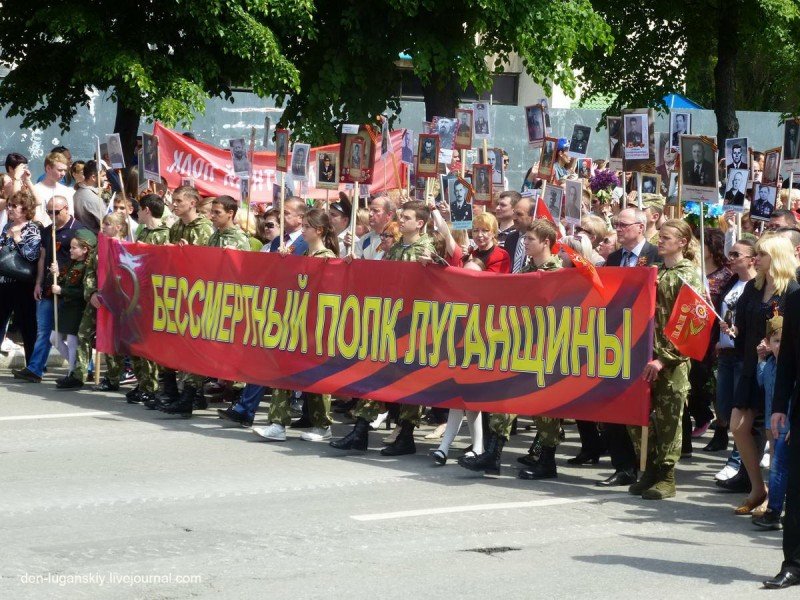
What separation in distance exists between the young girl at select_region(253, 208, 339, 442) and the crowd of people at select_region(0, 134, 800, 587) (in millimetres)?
12

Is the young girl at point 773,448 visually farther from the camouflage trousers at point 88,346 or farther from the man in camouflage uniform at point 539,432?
the camouflage trousers at point 88,346

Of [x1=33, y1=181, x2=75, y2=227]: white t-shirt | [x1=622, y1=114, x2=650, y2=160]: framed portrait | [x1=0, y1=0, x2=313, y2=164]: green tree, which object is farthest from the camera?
[x1=0, y1=0, x2=313, y2=164]: green tree

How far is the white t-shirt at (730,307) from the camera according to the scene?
34.2ft

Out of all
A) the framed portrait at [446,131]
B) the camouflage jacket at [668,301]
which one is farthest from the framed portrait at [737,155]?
the framed portrait at [446,131]

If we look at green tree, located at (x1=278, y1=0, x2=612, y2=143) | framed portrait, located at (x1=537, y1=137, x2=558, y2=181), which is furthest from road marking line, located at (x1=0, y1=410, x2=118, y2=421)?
green tree, located at (x1=278, y1=0, x2=612, y2=143)

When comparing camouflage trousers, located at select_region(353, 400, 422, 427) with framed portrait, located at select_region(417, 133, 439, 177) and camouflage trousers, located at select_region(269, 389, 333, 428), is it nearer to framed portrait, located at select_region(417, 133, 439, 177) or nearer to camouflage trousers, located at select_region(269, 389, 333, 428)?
camouflage trousers, located at select_region(269, 389, 333, 428)

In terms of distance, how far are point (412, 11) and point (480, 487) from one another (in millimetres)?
13112

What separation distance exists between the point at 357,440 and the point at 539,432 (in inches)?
60.1

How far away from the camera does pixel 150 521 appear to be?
822cm

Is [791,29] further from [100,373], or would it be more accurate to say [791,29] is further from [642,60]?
[100,373]

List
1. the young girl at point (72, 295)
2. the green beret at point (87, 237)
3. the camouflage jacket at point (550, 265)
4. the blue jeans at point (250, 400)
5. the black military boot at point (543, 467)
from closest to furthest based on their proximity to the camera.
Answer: the black military boot at point (543, 467) → the camouflage jacket at point (550, 265) → the blue jeans at point (250, 400) → the young girl at point (72, 295) → the green beret at point (87, 237)

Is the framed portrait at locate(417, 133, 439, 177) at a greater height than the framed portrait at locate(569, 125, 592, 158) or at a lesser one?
lesser

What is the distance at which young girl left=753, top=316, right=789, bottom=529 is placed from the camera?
835cm

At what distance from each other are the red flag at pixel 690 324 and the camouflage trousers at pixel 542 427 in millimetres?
1162
